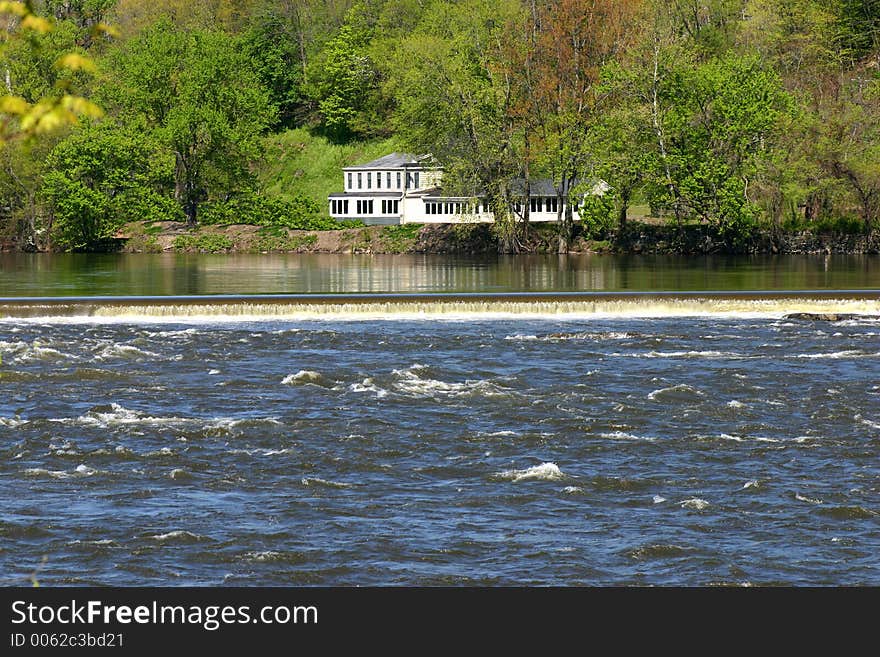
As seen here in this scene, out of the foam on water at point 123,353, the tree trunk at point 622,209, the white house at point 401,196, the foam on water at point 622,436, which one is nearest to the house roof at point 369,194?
the white house at point 401,196

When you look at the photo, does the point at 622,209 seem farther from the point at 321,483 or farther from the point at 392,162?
the point at 321,483

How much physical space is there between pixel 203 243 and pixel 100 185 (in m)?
11.4

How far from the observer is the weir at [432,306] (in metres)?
49.1

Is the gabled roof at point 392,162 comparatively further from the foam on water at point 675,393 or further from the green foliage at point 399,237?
the foam on water at point 675,393

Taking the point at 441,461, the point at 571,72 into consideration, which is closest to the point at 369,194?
the point at 571,72

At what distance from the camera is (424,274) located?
74375mm

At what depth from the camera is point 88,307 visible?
49125 millimetres

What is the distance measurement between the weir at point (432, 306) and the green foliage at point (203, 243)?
207ft

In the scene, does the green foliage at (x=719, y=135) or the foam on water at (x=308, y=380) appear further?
the green foliage at (x=719, y=135)

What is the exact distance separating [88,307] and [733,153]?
59435mm

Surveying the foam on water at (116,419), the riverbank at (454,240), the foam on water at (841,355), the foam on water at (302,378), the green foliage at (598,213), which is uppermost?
the green foliage at (598,213)

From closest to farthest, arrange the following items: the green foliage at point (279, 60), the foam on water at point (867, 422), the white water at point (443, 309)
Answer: the foam on water at point (867, 422)
the white water at point (443, 309)
the green foliage at point (279, 60)
